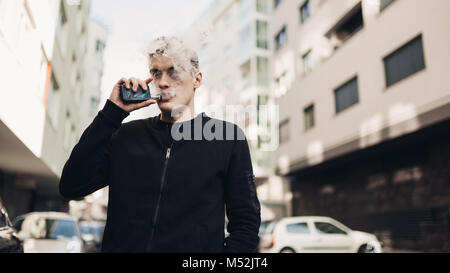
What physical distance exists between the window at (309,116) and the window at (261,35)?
29.0 ft

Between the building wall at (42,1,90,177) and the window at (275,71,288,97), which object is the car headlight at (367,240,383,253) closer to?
the building wall at (42,1,90,177)

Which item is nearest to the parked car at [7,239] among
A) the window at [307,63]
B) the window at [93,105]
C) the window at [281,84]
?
the window at [307,63]

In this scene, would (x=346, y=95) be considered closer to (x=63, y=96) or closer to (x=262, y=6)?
(x=63, y=96)

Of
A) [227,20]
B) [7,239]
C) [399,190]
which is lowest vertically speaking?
[7,239]

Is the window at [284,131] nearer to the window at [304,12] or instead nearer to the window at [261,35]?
the window at [304,12]

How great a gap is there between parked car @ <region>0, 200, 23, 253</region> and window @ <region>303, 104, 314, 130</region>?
1643cm

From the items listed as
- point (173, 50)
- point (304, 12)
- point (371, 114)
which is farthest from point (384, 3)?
point (173, 50)

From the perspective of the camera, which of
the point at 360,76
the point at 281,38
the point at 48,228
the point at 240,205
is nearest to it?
the point at 240,205

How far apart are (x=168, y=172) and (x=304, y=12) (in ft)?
67.6

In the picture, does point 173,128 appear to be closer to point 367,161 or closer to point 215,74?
point 367,161

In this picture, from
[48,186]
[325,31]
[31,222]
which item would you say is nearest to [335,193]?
[325,31]

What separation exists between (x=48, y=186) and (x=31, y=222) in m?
12.2

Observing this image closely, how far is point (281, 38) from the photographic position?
933 inches

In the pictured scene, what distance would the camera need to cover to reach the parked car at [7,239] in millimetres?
3264
